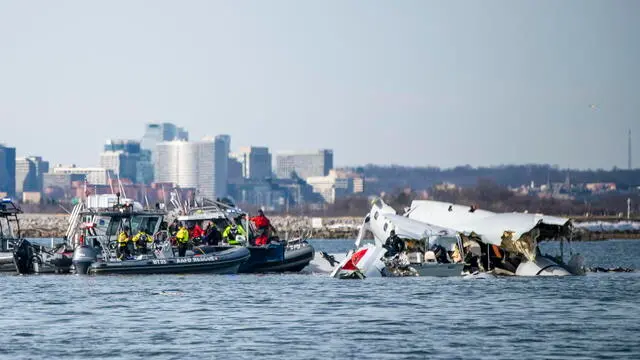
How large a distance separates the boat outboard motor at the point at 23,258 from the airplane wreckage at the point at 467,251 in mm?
12430

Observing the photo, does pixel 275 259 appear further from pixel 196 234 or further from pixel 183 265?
pixel 183 265

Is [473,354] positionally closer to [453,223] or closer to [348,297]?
[348,297]

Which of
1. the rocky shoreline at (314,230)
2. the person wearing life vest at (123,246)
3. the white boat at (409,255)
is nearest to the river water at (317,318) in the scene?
the person wearing life vest at (123,246)

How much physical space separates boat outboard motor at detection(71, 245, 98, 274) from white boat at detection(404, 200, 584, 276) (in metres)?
14.1

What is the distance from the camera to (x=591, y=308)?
42.9m

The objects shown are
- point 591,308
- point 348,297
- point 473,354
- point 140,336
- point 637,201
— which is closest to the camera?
point 473,354

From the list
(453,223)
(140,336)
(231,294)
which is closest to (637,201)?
(453,223)

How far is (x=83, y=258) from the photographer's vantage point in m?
56.1

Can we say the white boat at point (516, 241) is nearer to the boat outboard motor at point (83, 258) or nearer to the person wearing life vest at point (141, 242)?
the person wearing life vest at point (141, 242)

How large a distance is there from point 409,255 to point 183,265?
8.59 meters

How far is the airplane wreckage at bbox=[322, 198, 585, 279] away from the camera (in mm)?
55688

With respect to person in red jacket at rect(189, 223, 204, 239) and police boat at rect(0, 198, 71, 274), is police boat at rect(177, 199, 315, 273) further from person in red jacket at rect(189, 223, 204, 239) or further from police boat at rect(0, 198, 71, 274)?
police boat at rect(0, 198, 71, 274)

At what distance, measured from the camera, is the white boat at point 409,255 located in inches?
2194

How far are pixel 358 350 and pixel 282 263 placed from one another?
27513 mm
